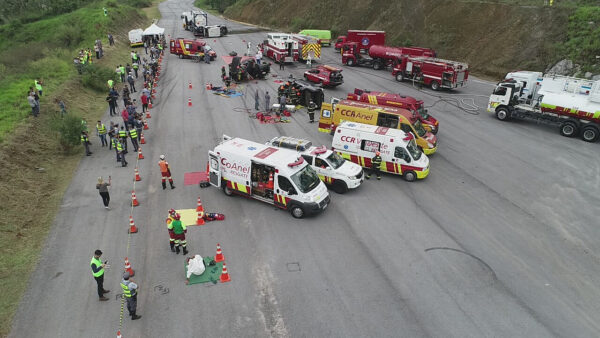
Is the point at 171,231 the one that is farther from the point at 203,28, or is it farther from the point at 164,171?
the point at 203,28

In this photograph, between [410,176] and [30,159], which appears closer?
[410,176]

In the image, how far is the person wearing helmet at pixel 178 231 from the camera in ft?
40.2

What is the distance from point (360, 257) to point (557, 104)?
19159 millimetres

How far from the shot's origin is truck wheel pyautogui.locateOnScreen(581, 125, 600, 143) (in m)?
22.7

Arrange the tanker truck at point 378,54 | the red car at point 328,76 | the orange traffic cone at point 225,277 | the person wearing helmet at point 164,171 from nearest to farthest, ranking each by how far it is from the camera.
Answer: the orange traffic cone at point 225,277
the person wearing helmet at point 164,171
the red car at point 328,76
the tanker truck at point 378,54

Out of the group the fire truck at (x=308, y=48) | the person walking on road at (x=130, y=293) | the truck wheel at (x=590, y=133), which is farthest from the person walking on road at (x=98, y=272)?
the fire truck at (x=308, y=48)

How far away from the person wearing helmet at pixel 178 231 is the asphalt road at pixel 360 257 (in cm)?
49

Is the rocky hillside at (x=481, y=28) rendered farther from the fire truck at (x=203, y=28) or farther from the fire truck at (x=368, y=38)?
the fire truck at (x=203, y=28)

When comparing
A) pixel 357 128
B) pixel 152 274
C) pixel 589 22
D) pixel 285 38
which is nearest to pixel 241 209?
pixel 152 274

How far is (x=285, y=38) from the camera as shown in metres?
41.0

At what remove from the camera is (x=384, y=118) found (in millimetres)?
20562

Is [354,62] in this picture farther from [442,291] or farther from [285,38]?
[442,291]

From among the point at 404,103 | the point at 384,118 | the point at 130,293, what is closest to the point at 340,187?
the point at 384,118

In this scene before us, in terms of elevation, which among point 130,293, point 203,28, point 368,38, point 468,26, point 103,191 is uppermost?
point 468,26
